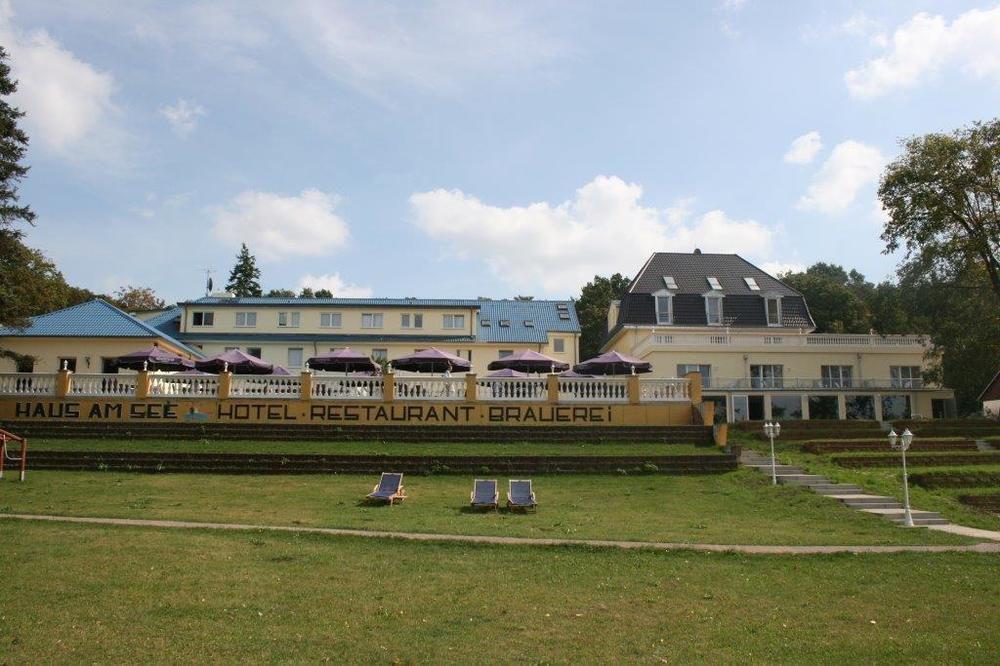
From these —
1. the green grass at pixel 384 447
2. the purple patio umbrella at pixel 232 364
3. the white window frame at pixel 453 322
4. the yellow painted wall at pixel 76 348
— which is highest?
the white window frame at pixel 453 322

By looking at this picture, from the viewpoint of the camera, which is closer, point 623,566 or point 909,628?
point 909,628

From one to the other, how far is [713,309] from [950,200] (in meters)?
15.6

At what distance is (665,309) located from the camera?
48312mm

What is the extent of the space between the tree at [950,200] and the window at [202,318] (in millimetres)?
40486

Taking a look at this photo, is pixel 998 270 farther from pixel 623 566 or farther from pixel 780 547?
pixel 623 566

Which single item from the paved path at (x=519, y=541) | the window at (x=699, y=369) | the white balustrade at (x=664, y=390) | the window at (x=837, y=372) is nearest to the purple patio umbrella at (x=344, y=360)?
the white balustrade at (x=664, y=390)

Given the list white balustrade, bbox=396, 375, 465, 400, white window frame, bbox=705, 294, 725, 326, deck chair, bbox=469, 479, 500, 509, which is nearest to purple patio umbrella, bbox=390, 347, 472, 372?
white balustrade, bbox=396, 375, 465, 400

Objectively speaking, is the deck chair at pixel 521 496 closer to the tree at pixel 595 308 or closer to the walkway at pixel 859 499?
the walkway at pixel 859 499

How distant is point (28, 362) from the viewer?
38.1m

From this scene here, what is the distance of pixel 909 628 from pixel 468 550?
6245 millimetres

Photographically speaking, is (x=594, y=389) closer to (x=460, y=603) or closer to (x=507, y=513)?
(x=507, y=513)

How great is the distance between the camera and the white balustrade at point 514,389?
27453mm

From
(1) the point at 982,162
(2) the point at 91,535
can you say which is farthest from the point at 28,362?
(1) the point at 982,162

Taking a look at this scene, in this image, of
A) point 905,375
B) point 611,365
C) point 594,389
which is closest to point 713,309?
point 905,375
